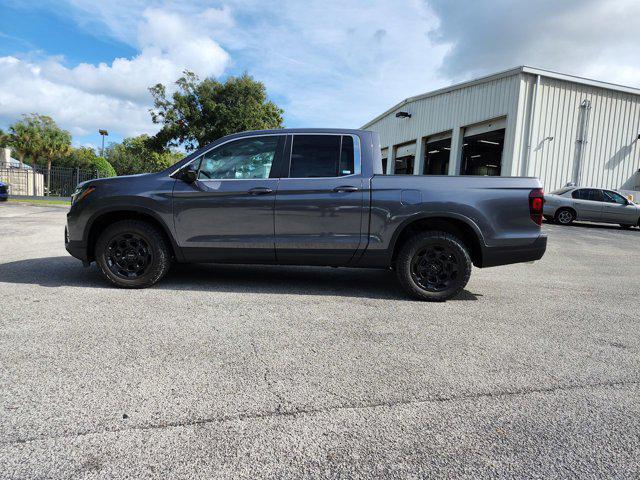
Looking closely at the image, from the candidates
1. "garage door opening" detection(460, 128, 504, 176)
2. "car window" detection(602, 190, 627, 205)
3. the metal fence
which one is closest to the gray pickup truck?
"car window" detection(602, 190, 627, 205)

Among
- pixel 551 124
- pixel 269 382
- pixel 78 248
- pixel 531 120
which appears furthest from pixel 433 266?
pixel 551 124

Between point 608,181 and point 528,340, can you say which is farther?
point 608,181

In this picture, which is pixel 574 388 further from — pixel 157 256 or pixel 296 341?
pixel 157 256

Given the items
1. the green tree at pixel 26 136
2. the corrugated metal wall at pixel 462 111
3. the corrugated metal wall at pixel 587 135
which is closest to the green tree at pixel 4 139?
the green tree at pixel 26 136

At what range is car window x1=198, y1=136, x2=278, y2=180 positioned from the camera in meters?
5.03

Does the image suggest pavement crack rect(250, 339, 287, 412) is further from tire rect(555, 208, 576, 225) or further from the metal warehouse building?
the metal warehouse building

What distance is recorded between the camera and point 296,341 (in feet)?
11.5

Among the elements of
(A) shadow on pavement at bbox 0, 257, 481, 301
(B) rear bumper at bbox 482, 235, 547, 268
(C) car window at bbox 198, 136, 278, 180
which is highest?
(C) car window at bbox 198, 136, 278, 180

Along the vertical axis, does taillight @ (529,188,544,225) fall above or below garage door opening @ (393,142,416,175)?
below

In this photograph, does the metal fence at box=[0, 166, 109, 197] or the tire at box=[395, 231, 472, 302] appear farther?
the metal fence at box=[0, 166, 109, 197]

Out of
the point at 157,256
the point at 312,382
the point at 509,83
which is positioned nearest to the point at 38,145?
the point at 509,83

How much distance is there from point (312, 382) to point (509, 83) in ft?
65.3

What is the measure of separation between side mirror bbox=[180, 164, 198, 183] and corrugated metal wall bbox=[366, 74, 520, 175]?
17419mm

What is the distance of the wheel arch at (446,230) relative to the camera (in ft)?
15.9
